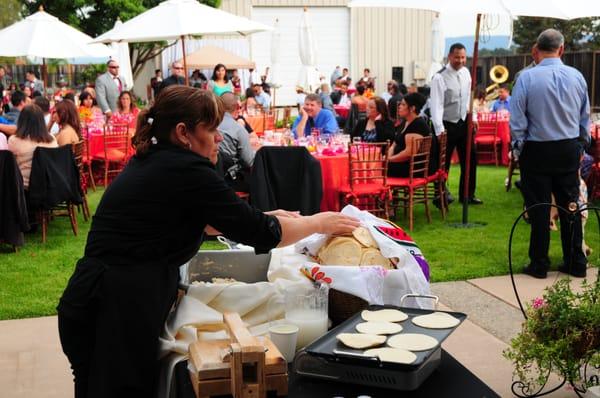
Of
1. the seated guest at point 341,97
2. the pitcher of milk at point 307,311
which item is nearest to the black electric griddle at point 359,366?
the pitcher of milk at point 307,311

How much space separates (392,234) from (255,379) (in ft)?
3.46

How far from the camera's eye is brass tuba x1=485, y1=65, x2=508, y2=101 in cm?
1861

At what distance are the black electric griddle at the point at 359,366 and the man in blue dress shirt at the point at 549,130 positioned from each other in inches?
151

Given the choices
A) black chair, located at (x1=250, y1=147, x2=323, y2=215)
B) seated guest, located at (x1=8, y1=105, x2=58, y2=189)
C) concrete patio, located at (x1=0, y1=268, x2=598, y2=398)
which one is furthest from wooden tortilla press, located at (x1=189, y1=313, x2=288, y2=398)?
seated guest, located at (x1=8, y1=105, x2=58, y2=189)

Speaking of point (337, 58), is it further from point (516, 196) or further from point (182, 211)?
point (182, 211)

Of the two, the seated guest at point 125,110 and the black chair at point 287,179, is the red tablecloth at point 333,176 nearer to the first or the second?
the black chair at point 287,179

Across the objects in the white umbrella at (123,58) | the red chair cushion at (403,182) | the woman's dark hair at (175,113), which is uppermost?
the white umbrella at (123,58)

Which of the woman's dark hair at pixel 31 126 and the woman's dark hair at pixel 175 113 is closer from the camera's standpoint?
the woman's dark hair at pixel 175 113

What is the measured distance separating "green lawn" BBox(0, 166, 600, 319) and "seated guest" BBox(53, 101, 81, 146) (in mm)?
969

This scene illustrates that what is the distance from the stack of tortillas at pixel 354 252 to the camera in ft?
8.93

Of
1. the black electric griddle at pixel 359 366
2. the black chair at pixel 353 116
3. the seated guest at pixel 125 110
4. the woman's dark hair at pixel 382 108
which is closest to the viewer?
the black electric griddle at pixel 359 366

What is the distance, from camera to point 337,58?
2892cm

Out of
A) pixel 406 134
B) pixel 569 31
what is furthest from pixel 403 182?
pixel 569 31

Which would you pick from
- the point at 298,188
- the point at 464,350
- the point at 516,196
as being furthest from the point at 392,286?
the point at 516,196
